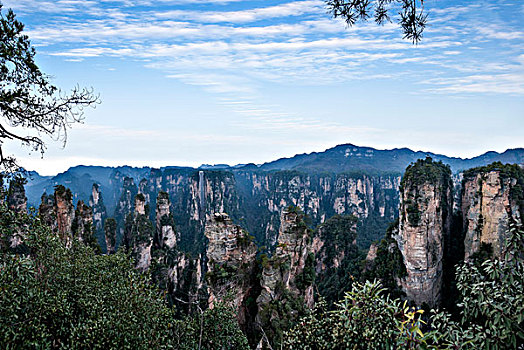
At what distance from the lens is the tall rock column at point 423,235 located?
34594mm

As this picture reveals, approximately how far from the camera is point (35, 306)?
870cm

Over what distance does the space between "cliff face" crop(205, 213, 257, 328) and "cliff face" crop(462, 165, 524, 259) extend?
23943mm

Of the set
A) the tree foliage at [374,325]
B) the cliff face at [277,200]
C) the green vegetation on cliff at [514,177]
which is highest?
the green vegetation on cliff at [514,177]

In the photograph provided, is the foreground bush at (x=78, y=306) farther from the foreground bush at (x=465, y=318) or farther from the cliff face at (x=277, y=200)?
the cliff face at (x=277, y=200)

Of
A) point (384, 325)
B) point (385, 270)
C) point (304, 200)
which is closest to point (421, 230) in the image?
point (385, 270)

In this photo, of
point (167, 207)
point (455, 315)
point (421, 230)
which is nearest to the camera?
point (455, 315)

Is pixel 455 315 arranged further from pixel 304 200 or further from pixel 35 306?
pixel 304 200

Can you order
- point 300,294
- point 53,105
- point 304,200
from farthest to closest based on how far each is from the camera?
point 304,200 < point 300,294 < point 53,105

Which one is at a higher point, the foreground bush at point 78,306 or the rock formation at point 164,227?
the foreground bush at point 78,306

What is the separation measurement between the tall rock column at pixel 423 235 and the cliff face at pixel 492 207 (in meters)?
3.11

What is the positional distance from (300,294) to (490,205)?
21802mm

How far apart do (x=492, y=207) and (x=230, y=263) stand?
27.2 meters

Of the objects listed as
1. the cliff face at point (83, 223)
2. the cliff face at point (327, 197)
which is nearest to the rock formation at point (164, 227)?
the cliff face at point (83, 223)

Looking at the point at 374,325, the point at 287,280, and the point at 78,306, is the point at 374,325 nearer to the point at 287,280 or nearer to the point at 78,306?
the point at 78,306
